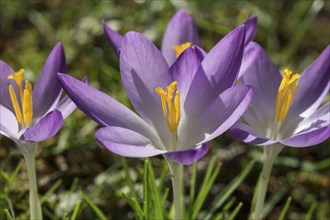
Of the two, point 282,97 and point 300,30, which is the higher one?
point 282,97

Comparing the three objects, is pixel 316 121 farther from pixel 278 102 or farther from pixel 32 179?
pixel 32 179

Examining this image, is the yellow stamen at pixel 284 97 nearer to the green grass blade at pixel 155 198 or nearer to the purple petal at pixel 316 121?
the purple petal at pixel 316 121

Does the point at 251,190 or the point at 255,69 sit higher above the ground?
the point at 255,69

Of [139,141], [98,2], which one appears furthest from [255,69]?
[98,2]

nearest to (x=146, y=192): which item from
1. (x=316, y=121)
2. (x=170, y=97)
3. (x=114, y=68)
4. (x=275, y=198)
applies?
(x=170, y=97)

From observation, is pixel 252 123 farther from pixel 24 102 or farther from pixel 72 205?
pixel 72 205

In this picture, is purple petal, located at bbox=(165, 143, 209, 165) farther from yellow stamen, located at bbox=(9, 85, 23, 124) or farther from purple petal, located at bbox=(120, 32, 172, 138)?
yellow stamen, located at bbox=(9, 85, 23, 124)
